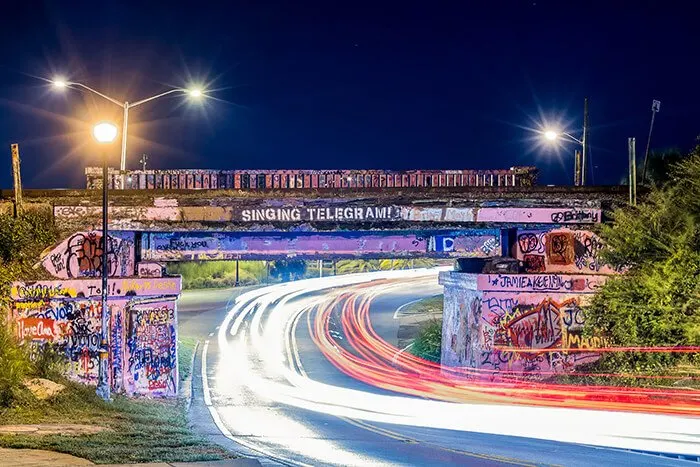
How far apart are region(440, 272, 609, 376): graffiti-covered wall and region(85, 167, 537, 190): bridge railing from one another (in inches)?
136

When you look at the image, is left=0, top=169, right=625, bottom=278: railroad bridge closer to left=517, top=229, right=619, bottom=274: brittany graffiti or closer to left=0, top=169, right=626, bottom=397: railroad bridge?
left=0, top=169, right=626, bottom=397: railroad bridge

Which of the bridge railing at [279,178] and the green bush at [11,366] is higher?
the bridge railing at [279,178]

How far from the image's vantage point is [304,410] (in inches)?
974

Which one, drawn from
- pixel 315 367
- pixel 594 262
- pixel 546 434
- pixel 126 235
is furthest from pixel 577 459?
pixel 315 367

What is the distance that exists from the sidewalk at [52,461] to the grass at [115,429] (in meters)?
0.25

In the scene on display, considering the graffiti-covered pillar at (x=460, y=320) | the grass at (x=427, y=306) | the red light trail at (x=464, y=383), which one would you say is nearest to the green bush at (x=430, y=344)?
the red light trail at (x=464, y=383)

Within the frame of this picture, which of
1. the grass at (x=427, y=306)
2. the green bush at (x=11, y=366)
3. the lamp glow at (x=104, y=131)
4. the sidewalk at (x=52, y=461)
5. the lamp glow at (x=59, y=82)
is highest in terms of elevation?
the lamp glow at (x=59, y=82)

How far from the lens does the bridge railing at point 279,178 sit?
27812 millimetres

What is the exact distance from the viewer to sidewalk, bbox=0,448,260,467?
13.5 m

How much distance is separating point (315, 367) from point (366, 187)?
30.1ft

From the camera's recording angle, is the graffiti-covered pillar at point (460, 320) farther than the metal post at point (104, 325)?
Yes

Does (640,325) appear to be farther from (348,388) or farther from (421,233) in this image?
(348,388)

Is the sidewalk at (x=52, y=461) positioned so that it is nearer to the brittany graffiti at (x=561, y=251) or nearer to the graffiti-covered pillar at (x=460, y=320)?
the graffiti-covered pillar at (x=460, y=320)

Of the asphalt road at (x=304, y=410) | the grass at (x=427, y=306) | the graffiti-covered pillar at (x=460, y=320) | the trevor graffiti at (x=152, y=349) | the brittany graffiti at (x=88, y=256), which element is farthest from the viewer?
the grass at (x=427, y=306)
